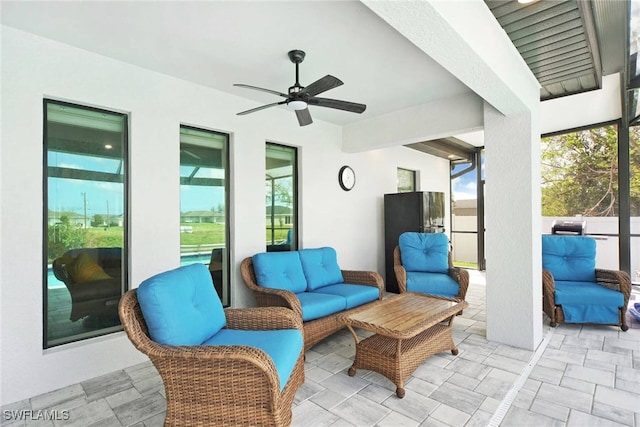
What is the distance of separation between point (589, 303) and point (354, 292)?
248 centimetres

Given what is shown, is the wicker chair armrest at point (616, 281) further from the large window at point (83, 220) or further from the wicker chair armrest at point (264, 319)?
the large window at point (83, 220)

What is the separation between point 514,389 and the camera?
2279mm

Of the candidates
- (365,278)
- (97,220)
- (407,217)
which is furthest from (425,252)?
(97,220)

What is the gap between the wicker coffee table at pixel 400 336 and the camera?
7.41 ft

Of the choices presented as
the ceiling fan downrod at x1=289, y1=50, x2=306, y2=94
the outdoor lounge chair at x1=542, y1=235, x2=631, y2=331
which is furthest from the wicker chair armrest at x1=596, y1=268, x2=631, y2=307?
the ceiling fan downrod at x1=289, y1=50, x2=306, y2=94

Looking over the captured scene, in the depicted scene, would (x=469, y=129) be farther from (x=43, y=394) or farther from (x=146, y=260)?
(x=43, y=394)

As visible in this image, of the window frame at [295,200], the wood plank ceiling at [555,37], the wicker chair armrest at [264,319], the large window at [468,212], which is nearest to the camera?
the wood plank ceiling at [555,37]

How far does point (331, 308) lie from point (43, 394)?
229cm

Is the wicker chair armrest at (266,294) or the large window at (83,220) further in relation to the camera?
the wicker chair armrest at (266,294)

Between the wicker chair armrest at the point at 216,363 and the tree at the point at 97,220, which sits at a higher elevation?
the tree at the point at 97,220

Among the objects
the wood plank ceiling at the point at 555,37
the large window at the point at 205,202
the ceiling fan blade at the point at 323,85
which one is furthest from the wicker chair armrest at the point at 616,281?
the large window at the point at 205,202

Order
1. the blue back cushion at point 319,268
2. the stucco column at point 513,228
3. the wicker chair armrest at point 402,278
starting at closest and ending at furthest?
the stucco column at point 513,228 → the blue back cushion at point 319,268 → the wicker chair armrest at point 402,278

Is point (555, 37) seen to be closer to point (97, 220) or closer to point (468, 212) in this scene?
point (97, 220)

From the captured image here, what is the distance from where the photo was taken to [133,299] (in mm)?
1826
